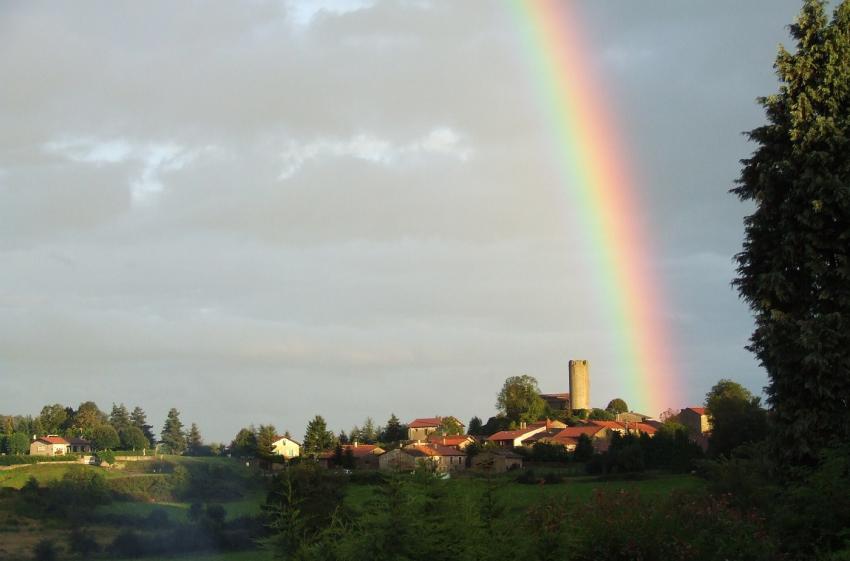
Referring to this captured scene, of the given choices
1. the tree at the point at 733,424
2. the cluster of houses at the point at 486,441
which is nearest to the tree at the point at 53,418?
the cluster of houses at the point at 486,441

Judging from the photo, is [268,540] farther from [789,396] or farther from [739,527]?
[789,396]

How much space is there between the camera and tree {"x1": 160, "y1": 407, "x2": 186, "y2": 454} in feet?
321

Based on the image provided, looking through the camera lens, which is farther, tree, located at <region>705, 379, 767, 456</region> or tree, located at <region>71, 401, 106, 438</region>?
tree, located at <region>71, 401, 106, 438</region>

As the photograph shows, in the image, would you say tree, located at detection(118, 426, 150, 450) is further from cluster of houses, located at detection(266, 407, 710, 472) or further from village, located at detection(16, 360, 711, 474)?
cluster of houses, located at detection(266, 407, 710, 472)

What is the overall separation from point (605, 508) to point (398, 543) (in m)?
6.16

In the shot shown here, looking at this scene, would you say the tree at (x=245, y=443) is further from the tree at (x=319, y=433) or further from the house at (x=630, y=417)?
the house at (x=630, y=417)

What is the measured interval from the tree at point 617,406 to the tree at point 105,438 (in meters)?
74.8

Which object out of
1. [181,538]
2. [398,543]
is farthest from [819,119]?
[181,538]

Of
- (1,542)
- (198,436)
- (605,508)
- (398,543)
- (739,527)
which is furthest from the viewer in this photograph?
(198,436)

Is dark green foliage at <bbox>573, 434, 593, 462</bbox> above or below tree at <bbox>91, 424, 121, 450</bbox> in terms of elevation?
below

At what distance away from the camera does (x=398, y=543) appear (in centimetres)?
1028

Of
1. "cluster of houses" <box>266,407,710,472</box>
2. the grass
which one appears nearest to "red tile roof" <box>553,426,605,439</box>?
"cluster of houses" <box>266,407,710,472</box>

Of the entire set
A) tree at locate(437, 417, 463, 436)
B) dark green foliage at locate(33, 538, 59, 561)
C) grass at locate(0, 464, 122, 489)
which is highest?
tree at locate(437, 417, 463, 436)

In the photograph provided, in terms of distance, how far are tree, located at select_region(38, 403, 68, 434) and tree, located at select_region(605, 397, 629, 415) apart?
81.9m
